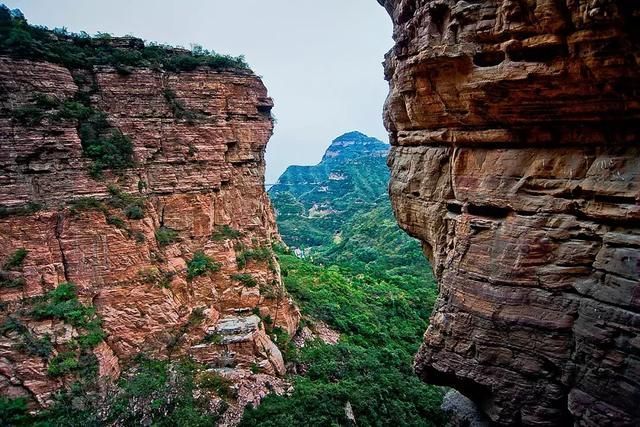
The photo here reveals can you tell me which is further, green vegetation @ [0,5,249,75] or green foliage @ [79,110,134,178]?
green foliage @ [79,110,134,178]

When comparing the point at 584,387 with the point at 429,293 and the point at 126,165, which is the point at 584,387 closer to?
the point at 126,165

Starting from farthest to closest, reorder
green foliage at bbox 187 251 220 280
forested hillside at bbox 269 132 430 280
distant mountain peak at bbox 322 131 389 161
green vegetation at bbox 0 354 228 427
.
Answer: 1. distant mountain peak at bbox 322 131 389 161
2. forested hillside at bbox 269 132 430 280
3. green foliage at bbox 187 251 220 280
4. green vegetation at bbox 0 354 228 427

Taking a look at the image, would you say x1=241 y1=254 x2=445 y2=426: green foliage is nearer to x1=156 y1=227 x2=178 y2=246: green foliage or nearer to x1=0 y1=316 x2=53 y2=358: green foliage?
x1=156 y1=227 x2=178 y2=246: green foliage

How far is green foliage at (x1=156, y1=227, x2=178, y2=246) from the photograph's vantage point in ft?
65.5

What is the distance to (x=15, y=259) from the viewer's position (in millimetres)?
16312

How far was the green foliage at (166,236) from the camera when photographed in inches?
786

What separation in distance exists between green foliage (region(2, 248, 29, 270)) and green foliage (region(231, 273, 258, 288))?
30.2ft

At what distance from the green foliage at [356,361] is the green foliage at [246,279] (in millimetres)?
2874

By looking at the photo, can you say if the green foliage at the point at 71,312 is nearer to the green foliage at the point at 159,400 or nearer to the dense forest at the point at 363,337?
the green foliage at the point at 159,400

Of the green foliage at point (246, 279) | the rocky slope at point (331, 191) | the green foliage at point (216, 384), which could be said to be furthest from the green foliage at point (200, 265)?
the rocky slope at point (331, 191)

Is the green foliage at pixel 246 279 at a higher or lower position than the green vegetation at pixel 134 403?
higher

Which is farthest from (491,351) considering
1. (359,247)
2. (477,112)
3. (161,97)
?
(359,247)

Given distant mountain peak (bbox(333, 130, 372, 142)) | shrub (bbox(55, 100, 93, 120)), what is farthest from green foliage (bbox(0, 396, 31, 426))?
distant mountain peak (bbox(333, 130, 372, 142))

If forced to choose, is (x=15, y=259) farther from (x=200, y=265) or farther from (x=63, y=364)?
Answer: (x=200, y=265)
